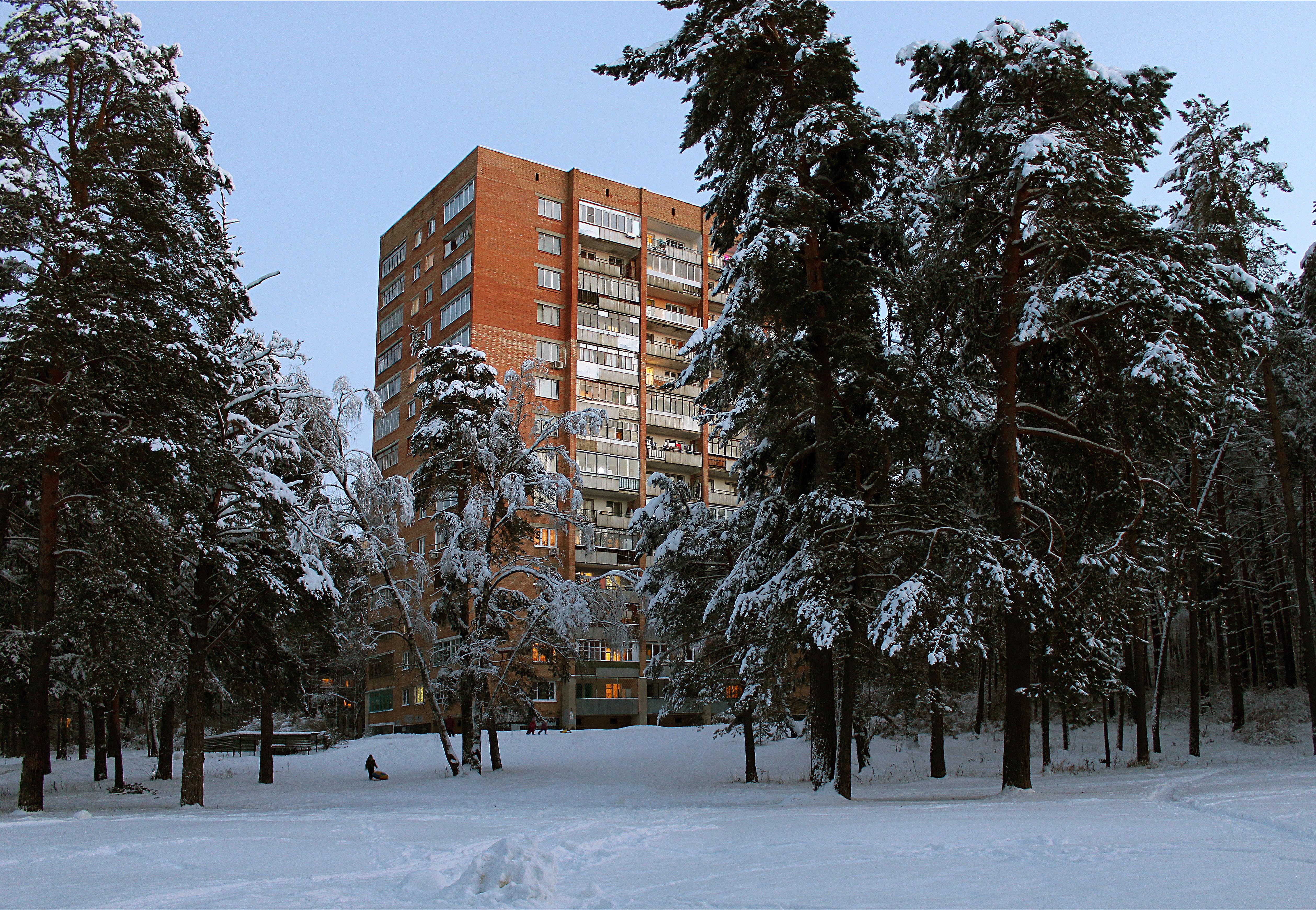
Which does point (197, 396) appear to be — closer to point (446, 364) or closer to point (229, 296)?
point (229, 296)

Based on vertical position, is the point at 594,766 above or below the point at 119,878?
below

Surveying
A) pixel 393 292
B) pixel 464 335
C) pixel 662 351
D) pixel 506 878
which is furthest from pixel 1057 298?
pixel 393 292

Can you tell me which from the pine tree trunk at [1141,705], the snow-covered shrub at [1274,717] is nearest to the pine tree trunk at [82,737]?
the pine tree trunk at [1141,705]

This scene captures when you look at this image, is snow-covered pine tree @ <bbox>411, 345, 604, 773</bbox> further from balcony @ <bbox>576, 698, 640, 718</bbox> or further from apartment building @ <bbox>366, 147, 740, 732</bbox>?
balcony @ <bbox>576, 698, 640, 718</bbox>

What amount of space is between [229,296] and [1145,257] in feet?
58.1

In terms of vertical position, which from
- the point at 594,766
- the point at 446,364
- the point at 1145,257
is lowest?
the point at 594,766

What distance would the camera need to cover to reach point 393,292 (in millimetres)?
71625

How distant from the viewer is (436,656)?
34469 millimetres

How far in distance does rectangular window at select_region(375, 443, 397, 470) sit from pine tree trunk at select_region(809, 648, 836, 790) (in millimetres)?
51760

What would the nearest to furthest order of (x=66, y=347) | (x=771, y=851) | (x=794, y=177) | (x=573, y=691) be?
(x=771, y=851), (x=66, y=347), (x=794, y=177), (x=573, y=691)

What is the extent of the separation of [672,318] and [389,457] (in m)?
23.1

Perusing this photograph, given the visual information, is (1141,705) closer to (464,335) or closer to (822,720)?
(822,720)

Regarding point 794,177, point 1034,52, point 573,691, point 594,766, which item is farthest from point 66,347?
point 573,691

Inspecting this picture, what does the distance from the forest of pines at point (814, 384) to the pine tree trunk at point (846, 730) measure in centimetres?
15
